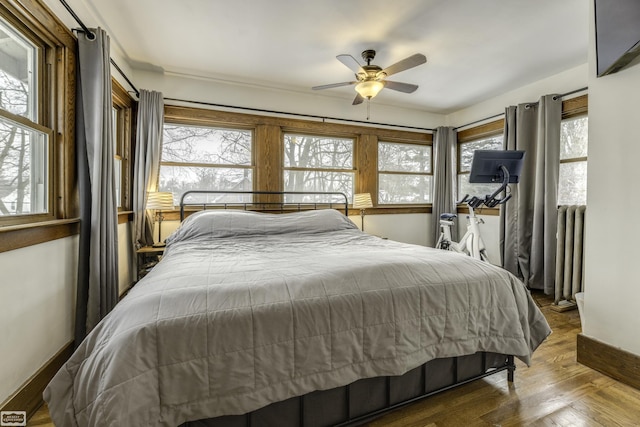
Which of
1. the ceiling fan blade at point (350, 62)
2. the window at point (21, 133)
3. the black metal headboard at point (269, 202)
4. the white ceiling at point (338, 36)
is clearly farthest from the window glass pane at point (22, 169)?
the ceiling fan blade at point (350, 62)

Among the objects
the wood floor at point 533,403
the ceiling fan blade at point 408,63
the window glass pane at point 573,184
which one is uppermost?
the ceiling fan blade at point 408,63

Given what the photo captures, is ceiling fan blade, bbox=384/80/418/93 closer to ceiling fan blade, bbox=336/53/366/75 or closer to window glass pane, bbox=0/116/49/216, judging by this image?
ceiling fan blade, bbox=336/53/366/75

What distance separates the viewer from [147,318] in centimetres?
101

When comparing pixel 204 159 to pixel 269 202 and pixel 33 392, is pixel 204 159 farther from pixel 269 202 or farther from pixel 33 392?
pixel 33 392

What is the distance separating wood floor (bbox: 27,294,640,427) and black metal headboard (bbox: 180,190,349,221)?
2400 millimetres

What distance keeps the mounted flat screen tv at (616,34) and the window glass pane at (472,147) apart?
260 cm

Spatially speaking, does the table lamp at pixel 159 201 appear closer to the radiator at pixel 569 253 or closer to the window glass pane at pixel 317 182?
the window glass pane at pixel 317 182

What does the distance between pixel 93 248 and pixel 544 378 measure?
294 centimetres

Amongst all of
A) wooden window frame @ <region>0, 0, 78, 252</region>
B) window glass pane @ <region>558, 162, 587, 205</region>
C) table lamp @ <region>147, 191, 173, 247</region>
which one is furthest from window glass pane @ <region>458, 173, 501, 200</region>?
wooden window frame @ <region>0, 0, 78, 252</region>

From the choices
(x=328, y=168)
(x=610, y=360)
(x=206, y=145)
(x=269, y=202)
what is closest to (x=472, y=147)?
(x=328, y=168)

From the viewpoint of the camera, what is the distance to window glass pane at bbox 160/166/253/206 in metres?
3.54

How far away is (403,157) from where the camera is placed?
4.83 metres

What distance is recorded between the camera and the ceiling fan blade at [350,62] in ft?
7.93

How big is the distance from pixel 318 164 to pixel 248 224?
1.72 m
